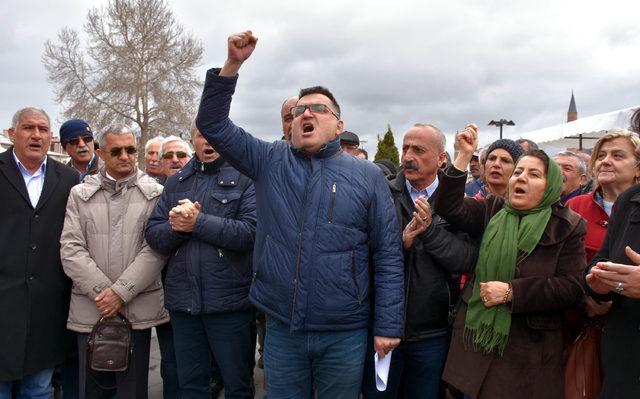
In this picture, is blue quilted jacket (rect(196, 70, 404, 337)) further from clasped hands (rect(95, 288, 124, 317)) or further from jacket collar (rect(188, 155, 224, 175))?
clasped hands (rect(95, 288, 124, 317))

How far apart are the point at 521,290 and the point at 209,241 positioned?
5.91 feet

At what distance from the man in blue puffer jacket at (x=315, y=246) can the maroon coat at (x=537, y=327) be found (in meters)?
0.47

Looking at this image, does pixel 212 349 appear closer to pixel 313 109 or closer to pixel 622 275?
pixel 313 109

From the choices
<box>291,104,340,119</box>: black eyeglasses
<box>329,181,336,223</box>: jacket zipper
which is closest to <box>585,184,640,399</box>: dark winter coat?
<box>329,181,336,223</box>: jacket zipper

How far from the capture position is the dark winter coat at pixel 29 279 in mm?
3119

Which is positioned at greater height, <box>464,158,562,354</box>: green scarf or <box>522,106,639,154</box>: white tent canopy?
<box>522,106,639,154</box>: white tent canopy

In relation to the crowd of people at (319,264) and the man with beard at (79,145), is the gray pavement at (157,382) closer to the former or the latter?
the crowd of people at (319,264)

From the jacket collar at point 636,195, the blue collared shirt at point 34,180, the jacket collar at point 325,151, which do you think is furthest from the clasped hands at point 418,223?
the blue collared shirt at point 34,180

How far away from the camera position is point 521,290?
2.45 metres

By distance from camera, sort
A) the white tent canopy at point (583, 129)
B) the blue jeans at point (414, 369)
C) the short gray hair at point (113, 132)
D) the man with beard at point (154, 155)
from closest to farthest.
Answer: the blue jeans at point (414, 369) < the short gray hair at point (113, 132) < the man with beard at point (154, 155) < the white tent canopy at point (583, 129)

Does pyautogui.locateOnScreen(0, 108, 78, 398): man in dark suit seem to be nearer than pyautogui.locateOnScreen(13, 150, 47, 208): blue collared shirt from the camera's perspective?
Yes

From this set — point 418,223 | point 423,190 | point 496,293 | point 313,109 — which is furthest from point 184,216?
point 496,293

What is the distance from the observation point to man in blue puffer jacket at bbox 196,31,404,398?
2480 mm

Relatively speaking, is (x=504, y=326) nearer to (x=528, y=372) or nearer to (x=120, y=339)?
(x=528, y=372)
